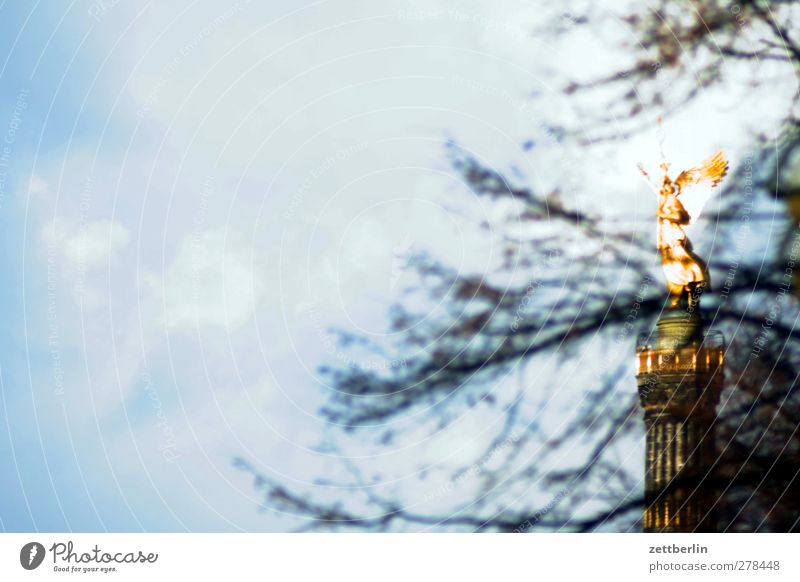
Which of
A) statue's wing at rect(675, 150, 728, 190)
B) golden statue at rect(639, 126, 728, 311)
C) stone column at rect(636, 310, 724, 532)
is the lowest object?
stone column at rect(636, 310, 724, 532)

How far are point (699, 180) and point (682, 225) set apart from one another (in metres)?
0.33

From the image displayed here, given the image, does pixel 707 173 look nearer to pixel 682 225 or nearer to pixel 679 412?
pixel 682 225

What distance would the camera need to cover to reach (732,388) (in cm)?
895

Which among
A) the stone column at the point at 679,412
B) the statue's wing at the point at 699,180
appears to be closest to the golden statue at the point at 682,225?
the statue's wing at the point at 699,180

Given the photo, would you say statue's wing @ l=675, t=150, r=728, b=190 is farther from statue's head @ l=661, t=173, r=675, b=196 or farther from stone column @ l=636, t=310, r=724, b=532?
stone column @ l=636, t=310, r=724, b=532

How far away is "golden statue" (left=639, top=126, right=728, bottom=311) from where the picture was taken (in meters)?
9.00

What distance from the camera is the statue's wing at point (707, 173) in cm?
900

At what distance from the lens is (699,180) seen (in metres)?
9.01

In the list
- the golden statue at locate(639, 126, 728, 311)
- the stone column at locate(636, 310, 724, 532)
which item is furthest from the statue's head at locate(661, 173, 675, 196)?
the stone column at locate(636, 310, 724, 532)

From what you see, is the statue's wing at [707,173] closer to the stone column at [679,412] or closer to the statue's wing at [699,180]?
the statue's wing at [699,180]

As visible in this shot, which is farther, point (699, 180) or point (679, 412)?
point (699, 180)

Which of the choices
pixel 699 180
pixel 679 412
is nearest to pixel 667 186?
pixel 699 180
